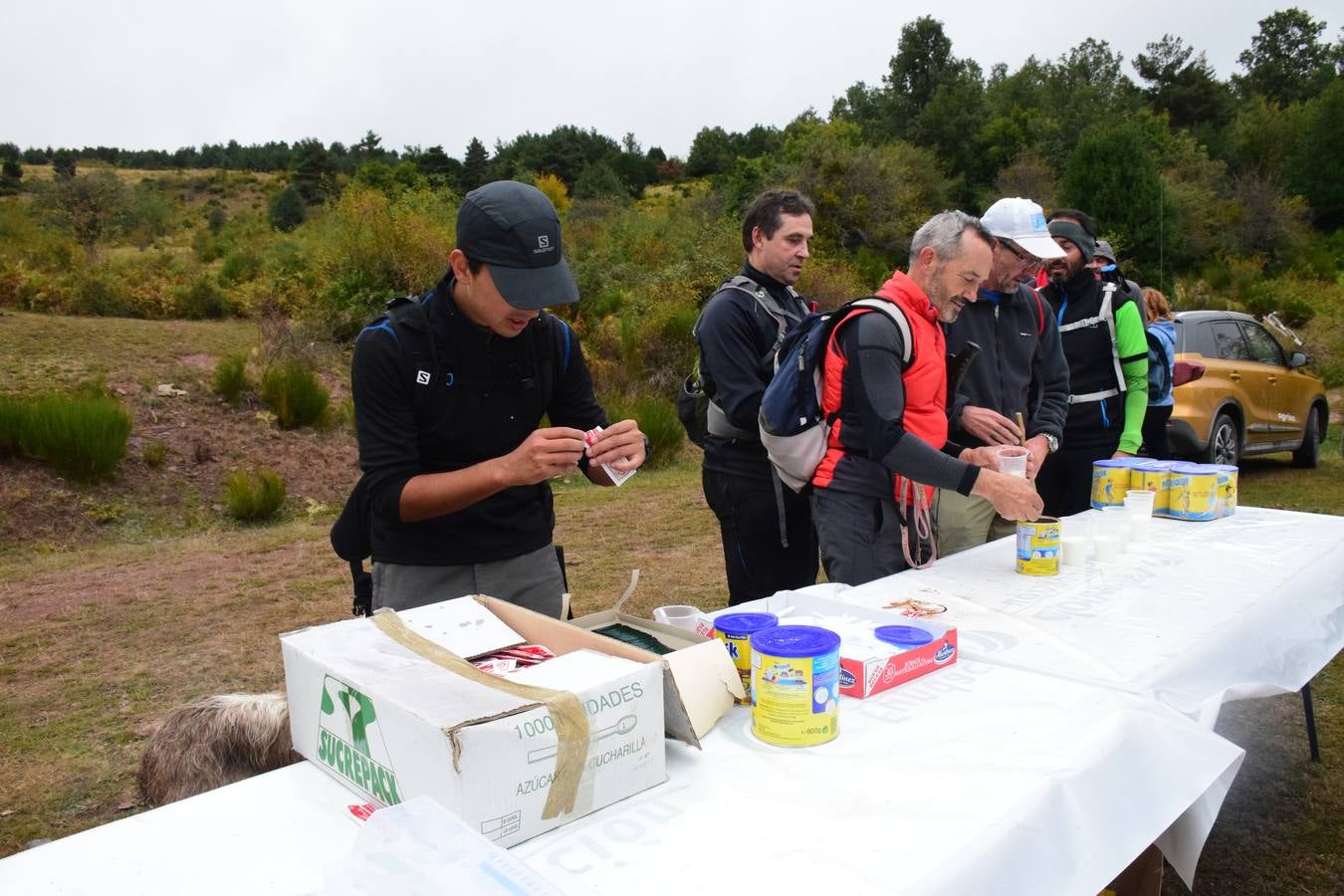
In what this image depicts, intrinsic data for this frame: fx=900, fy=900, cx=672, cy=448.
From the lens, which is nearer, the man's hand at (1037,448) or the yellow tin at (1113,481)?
the man's hand at (1037,448)

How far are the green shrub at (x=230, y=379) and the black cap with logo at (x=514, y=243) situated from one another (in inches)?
319

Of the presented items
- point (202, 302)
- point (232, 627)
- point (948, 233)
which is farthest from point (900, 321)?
point (202, 302)

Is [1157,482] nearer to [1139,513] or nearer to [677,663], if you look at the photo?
[1139,513]

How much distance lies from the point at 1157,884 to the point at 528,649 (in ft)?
4.68

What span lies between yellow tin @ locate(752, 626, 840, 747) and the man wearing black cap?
2.12 ft

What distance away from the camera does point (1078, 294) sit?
3.94 meters

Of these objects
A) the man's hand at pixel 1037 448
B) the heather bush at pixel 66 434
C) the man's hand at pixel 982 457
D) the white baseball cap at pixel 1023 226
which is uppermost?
the white baseball cap at pixel 1023 226

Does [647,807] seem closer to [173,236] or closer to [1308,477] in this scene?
[1308,477]

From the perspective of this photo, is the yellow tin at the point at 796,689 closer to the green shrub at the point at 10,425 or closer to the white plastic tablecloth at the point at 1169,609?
the white plastic tablecloth at the point at 1169,609

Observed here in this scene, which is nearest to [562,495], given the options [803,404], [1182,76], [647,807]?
[803,404]

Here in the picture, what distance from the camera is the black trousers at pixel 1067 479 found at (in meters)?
3.81

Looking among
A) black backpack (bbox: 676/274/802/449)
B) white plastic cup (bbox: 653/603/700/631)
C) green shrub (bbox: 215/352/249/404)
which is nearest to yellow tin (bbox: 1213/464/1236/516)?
black backpack (bbox: 676/274/802/449)

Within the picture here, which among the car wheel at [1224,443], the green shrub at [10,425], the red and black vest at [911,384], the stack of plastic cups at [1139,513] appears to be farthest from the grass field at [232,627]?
the red and black vest at [911,384]

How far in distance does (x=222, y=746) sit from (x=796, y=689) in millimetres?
1434
